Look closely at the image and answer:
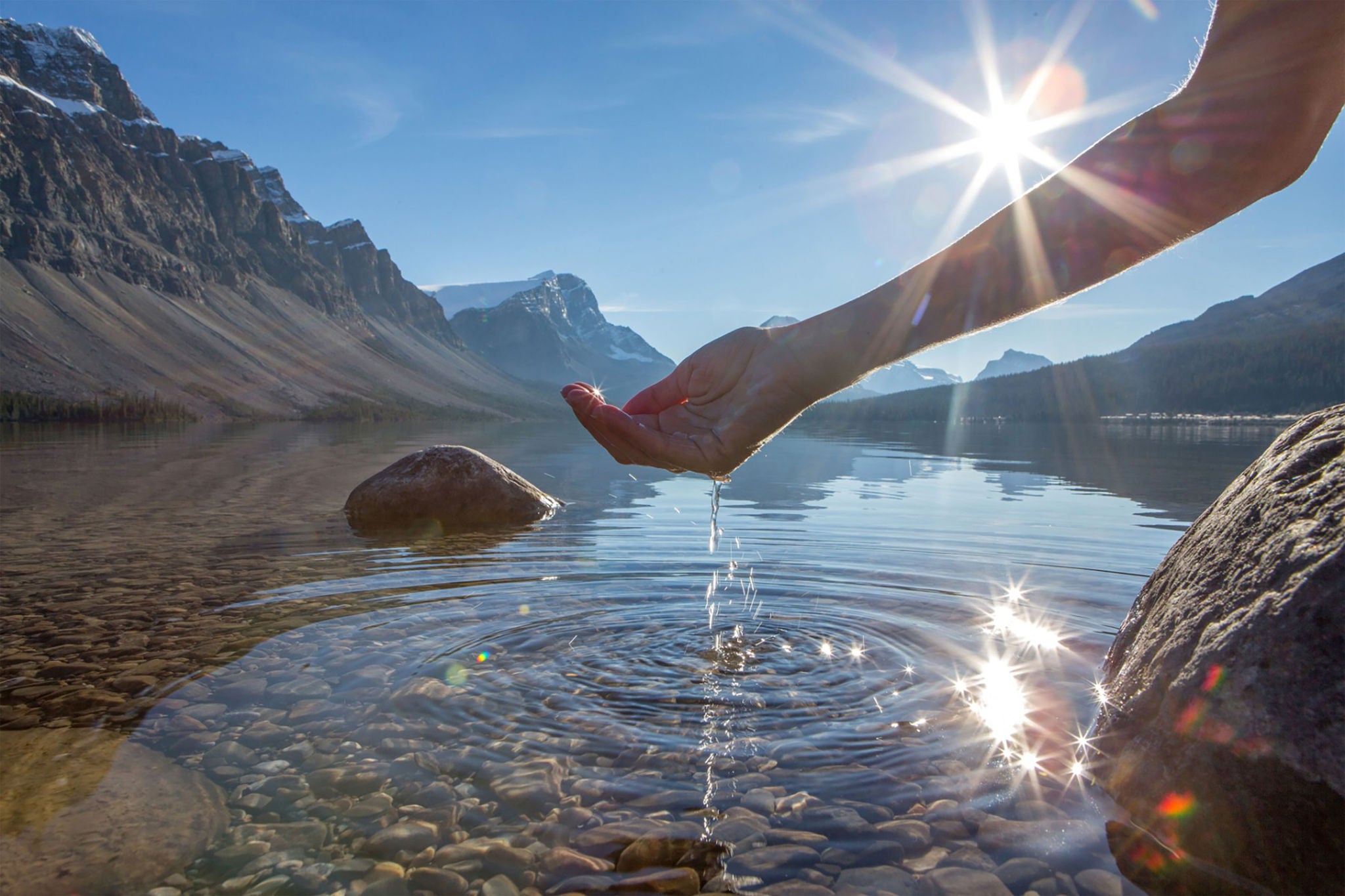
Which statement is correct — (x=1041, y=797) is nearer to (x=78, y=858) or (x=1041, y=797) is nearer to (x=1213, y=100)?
(x=1213, y=100)

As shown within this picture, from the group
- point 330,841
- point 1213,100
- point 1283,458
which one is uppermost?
point 1213,100

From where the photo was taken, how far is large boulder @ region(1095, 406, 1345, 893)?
2947 millimetres

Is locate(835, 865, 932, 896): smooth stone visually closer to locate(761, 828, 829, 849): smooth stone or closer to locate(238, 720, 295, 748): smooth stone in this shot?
locate(761, 828, 829, 849): smooth stone

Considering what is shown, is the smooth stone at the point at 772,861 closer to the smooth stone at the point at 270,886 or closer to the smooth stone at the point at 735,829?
the smooth stone at the point at 735,829

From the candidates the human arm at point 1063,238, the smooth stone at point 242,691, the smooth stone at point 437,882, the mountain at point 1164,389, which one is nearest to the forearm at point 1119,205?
the human arm at point 1063,238

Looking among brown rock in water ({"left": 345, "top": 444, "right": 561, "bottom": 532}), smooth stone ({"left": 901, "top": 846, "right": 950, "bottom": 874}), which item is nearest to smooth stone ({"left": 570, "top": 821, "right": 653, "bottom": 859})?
smooth stone ({"left": 901, "top": 846, "right": 950, "bottom": 874})

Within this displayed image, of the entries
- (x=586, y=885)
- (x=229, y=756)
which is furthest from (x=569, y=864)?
(x=229, y=756)

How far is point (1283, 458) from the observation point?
4.21 metres

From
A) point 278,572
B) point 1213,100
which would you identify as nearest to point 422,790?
point 1213,100

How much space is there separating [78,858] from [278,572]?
6493 mm

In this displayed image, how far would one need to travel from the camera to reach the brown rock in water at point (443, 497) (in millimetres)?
13883

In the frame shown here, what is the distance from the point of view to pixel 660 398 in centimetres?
470

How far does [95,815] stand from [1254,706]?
4913 mm

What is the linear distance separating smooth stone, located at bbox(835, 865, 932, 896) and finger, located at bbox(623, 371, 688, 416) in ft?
8.34
